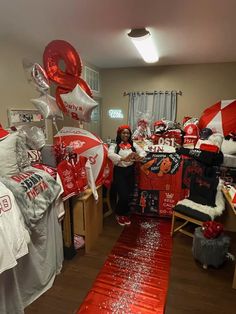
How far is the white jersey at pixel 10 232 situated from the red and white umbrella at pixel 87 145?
98 centimetres

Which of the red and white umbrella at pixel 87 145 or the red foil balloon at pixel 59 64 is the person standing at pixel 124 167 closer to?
the red and white umbrella at pixel 87 145

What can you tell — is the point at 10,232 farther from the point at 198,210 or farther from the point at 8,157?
the point at 198,210

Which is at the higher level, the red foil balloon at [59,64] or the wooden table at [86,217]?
the red foil balloon at [59,64]

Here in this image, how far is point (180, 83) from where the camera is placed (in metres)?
4.83

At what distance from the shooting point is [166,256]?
2.28 meters

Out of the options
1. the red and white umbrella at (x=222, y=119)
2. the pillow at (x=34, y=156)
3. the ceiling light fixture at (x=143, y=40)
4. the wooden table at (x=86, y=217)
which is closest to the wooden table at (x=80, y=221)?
the wooden table at (x=86, y=217)

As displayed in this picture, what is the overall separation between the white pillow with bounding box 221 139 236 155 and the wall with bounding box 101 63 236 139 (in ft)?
5.45

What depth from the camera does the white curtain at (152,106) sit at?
194 inches

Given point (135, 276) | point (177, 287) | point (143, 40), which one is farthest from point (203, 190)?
point (143, 40)

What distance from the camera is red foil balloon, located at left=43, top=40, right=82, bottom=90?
1970 mm

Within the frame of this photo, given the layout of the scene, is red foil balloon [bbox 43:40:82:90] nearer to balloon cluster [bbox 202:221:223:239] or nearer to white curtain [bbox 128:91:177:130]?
balloon cluster [bbox 202:221:223:239]

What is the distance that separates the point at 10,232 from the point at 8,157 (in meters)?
0.55

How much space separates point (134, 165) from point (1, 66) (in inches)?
82.0

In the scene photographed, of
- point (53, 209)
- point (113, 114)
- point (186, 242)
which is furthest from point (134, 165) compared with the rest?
point (113, 114)
